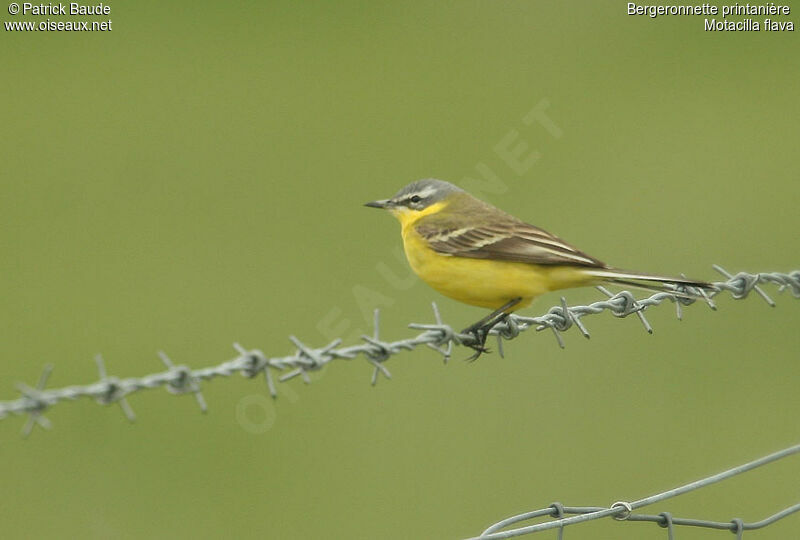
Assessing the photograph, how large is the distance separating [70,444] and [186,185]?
488 centimetres

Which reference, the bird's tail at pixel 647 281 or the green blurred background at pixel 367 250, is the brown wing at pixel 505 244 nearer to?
the bird's tail at pixel 647 281

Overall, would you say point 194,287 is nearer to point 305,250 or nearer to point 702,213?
point 305,250

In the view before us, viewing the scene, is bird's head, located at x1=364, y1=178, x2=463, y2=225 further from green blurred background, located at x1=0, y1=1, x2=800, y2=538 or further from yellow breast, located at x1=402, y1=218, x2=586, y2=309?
green blurred background, located at x1=0, y1=1, x2=800, y2=538

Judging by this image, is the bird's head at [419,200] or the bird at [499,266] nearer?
the bird at [499,266]

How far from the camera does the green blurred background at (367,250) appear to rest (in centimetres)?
959

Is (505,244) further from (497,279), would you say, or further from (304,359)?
(304,359)

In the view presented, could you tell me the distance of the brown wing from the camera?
570cm

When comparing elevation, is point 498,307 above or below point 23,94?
below

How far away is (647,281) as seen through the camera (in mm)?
5379

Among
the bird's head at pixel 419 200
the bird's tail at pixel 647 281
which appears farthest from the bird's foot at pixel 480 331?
the bird's head at pixel 419 200

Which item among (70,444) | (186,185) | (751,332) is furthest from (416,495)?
(186,185)

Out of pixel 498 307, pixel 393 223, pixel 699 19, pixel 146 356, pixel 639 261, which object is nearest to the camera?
pixel 498 307

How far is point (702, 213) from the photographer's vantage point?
13891 millimetres

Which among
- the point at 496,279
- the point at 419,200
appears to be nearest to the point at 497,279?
the point at 496,279
